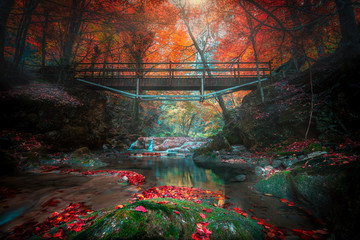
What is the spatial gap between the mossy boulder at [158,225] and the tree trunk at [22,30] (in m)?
12.7

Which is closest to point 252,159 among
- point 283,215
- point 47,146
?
point 283,215

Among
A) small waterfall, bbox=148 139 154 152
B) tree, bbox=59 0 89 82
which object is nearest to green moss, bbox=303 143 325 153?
small waterfall, bbox=148 139 154 152

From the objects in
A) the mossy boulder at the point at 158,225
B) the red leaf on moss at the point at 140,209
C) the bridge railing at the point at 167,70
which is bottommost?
the mossy boulder at the point at 158,225

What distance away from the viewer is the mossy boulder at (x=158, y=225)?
1.45 meters

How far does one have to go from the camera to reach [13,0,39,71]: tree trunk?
27.8 feet

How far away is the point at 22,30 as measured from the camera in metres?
9.23

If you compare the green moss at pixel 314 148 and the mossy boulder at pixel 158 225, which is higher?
the green moss at pixel 314 148

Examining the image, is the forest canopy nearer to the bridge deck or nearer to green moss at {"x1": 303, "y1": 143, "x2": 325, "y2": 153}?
the bridge deck

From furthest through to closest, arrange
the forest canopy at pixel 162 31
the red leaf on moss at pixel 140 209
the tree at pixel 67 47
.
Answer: the tree at pixel 67 47 < the forest canopy at pixel 162 31 < the red leaf on moss at pixel 140 209

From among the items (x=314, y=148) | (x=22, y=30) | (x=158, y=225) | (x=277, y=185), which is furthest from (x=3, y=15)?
(x=314, y=148)

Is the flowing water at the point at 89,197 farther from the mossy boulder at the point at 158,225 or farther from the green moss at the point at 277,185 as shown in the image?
the mossy boulder at the point at 158,225

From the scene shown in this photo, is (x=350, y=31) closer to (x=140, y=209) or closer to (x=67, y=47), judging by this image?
(x=140, y=209)

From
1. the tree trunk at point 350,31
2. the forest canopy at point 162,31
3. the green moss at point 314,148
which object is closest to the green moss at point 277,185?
the green moss at point 314,148

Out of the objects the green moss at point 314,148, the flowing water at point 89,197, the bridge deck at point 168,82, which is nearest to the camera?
the flowing water at point 89,197
